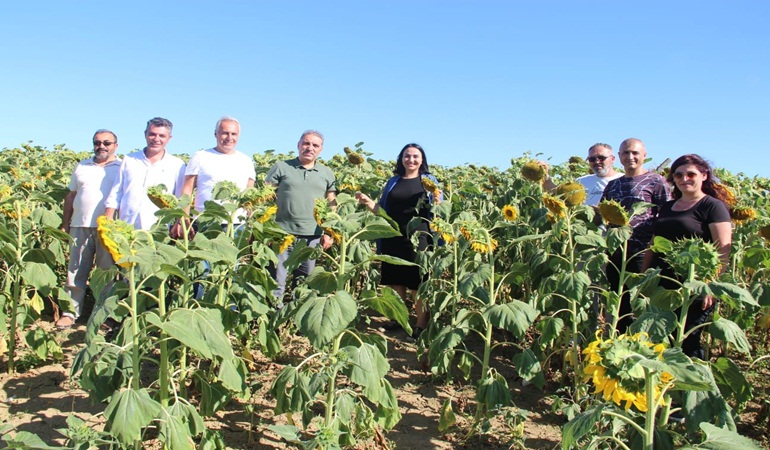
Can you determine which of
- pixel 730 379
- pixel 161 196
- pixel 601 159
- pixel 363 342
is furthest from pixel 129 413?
pixel 601 159

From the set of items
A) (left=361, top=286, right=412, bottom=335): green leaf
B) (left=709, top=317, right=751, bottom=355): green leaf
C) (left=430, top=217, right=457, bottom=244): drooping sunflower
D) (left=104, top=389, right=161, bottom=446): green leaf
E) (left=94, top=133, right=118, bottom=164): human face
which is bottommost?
(left=104, top=389, right=161, bottom=446): green leaf

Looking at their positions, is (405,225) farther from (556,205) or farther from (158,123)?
(158,123)

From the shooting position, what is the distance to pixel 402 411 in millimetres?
3570

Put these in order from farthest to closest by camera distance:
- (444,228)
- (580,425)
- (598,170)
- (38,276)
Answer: (598,170) < (444,228) < (38,276) < (580,425)

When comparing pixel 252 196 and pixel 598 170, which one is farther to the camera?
pixel 598 170

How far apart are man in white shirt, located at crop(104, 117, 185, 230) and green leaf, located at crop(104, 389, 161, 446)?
7.37 feet

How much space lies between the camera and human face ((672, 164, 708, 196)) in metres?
3.22

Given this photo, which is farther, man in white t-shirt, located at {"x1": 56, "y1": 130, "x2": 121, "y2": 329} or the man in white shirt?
man in white t-shirt, located at {"x1": 56, "y1": 130, "x2": 121, "y2": 329}

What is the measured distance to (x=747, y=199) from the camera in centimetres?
602

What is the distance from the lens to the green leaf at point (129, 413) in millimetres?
1970

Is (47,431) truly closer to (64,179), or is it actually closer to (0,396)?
(0,396)

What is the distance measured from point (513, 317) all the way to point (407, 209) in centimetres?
199

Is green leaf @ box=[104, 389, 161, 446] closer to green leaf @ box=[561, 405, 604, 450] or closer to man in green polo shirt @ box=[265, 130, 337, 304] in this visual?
green leaf @ box=[561, 405, 604, 450]

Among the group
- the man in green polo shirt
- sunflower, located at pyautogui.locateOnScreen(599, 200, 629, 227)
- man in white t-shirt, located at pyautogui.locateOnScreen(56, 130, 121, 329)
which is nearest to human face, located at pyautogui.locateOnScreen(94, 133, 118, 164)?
man in white t-shirt, located at pyautogui.locateOnScreen(56, 130, 121, 329)
